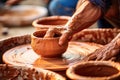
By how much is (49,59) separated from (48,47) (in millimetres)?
116

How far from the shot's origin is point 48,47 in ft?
7.73

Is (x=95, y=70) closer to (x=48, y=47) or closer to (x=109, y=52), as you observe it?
(x=109, y=52)

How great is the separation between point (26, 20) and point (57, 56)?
13.7 feet

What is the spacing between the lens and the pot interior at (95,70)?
6.09 feet

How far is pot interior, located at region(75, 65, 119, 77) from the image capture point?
186 centimetres

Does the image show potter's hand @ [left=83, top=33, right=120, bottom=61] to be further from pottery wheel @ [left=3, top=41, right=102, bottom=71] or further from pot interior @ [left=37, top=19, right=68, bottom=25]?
pot interior @ [left=37, top=19, right=68, bottom=25]

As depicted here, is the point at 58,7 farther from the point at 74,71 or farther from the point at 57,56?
the point at 74,71

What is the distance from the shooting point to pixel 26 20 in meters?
6.52

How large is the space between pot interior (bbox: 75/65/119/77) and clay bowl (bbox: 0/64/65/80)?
0.78ft

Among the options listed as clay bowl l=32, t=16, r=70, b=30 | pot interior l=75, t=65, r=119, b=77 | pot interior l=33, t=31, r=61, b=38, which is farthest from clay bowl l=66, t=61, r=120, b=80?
clay bowl l=32, t=16, r=70, b=30

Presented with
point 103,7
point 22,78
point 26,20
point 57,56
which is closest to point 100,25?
point 103,7

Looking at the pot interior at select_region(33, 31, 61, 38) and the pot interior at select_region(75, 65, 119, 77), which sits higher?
the pot interior at select_region(33, 31, 61, 38)

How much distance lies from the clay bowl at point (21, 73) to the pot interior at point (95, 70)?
0.24 meters

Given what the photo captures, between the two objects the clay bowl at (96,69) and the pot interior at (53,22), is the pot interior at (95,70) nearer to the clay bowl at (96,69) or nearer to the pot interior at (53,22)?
the clay bowl at (96,69)
